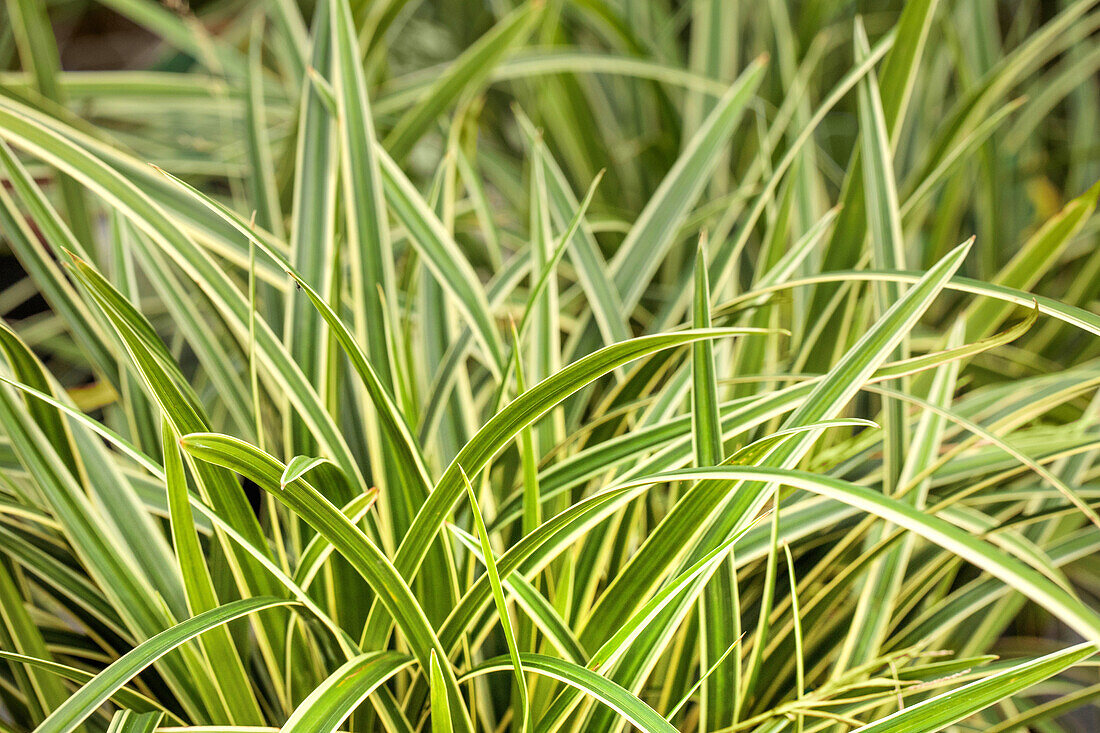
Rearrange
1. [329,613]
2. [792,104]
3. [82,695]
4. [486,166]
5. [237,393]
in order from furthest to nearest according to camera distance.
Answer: [486,166]
[792,104]
[237,393]
[329,613]
[82,695]

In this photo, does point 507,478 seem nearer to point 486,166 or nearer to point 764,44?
point 486,166

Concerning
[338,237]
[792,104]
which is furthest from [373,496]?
[792,104]

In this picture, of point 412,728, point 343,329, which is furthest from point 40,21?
point 412,728

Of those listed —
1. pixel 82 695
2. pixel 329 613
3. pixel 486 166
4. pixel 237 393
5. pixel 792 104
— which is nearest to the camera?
pixel 82 695

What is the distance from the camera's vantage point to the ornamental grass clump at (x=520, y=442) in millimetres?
332

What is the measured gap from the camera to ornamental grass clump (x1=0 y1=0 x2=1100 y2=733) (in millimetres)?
332

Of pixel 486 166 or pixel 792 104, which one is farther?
pixel 486 166

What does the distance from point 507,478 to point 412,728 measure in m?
0.16

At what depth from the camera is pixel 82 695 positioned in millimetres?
296

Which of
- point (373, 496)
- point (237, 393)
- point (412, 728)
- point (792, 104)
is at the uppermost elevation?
point (792, 104)

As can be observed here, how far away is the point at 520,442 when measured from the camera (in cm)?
41

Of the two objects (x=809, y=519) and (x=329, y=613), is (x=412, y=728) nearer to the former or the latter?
(x=329, y=613)

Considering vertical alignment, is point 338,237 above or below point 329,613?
above

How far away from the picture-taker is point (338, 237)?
0.45 meters
